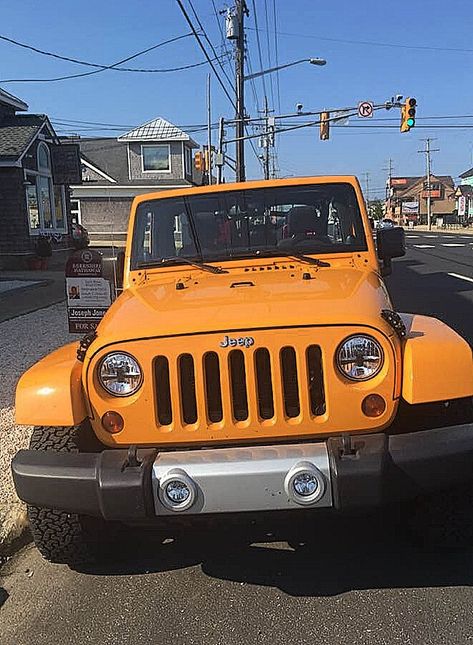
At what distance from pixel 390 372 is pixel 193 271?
1.67m

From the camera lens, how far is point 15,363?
23.8 feet

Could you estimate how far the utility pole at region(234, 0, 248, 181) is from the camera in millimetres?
26688

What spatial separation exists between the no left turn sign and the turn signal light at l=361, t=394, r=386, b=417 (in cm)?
Result: 2624

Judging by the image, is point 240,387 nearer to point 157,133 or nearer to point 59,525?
point 59,525

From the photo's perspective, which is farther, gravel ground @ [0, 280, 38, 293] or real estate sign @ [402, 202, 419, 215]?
real estate sign @ [402, 202, 419, 215]

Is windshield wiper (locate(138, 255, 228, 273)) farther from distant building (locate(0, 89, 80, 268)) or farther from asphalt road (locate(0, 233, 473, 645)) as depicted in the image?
distant building (locate(0, 89, 80, 268))

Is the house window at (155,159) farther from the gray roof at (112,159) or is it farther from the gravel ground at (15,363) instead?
the gravel ground at (15,363)

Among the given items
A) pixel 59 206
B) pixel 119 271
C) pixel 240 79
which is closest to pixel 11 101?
pixel 59 206

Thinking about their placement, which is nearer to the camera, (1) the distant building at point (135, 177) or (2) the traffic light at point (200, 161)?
(2) the traffic light at point (200, 161)

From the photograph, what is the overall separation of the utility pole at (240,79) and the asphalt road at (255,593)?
82.4ft

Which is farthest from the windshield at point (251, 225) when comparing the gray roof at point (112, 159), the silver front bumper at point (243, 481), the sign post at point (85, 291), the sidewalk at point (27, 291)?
the gray roof at point (112, 159)

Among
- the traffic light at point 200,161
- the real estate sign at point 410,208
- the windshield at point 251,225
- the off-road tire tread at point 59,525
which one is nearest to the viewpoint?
the off-road tire tread at point 59,525

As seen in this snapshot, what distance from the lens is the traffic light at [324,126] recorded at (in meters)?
28.6

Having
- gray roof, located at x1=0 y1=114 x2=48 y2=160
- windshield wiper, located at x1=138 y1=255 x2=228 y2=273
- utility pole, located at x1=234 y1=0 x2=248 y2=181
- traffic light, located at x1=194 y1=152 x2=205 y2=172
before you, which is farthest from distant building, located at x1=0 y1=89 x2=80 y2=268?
windshield wiper, located at x1=138 y1=255 x2=228 y2=273
